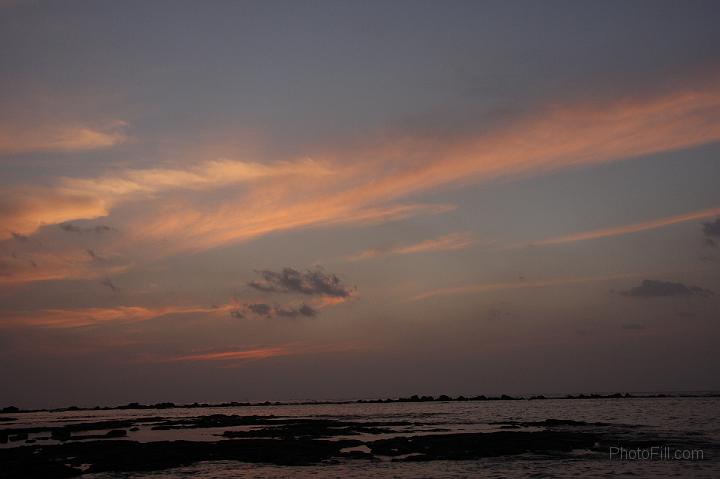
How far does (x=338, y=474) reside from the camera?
119 ft

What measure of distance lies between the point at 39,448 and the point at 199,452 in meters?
14.1

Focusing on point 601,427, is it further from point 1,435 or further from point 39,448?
point 1,435

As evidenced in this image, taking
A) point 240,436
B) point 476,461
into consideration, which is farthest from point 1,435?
point 476,461

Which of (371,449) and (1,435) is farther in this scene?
(1,435)

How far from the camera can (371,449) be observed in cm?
4653

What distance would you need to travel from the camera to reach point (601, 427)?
63844 mm

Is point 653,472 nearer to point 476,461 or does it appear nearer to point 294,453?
point 476,461

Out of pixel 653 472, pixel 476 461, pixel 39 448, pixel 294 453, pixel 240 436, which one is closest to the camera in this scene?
pixel 653 472

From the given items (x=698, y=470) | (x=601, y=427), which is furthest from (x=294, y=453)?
(x=601, y=427)

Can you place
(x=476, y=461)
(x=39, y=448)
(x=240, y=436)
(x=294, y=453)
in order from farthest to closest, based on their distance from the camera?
(x=240, y=436), (x=39, y=448), (x=294, y=453), (x=476, y=461)

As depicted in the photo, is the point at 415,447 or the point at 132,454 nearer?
the point at 132,454

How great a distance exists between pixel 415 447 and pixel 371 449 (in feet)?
10.8

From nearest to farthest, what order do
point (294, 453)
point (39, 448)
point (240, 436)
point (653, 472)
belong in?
point (653, 472), point (294, 453), point (39, 448), point (240, 436)

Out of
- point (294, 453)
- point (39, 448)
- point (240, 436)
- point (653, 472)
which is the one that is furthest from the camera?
point (240, 436)
